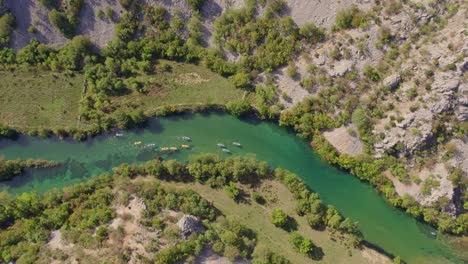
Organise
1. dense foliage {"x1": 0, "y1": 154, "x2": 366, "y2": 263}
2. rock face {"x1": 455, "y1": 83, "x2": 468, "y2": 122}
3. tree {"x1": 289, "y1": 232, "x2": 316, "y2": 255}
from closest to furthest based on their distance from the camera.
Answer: dense foliage {"x1": 0, "y1": 154, "x2": 366, "y2": 263} → rock face {"x1": 455, "y1": 83, "x2": 468, "y2": 122} → tree {"x1": 289, "y1": 232, "x2": 316, "y2": 255}

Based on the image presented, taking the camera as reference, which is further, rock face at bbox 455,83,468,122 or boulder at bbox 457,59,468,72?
rock face at bbox 455,83,468,122

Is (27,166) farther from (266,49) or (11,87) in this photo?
(266,49)

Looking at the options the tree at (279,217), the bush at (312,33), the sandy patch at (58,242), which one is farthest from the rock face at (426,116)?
the sandy patch at (58,242)

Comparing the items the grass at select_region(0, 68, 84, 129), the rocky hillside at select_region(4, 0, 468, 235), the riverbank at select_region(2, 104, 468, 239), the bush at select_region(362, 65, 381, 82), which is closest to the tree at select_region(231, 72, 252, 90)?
the rocky hillside at select_region(4, 0, 468, 235)

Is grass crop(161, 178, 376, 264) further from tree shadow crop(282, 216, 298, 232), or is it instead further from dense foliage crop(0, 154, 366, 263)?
dense foliage crop(0, 154, 366, 263)

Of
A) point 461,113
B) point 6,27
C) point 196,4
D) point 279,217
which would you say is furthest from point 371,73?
Result: point 6,27

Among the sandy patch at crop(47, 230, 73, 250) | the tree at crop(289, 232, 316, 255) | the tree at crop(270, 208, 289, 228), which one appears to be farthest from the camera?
the tree at crop(270, 208, 289, 228)

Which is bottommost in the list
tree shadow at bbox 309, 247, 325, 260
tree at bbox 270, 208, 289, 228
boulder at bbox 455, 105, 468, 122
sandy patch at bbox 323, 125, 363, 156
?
tree shadow at bbox 309, 247, 325, 260

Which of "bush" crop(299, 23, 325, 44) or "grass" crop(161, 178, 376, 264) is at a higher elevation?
"bush" crop(299, 23, 325, 44)
